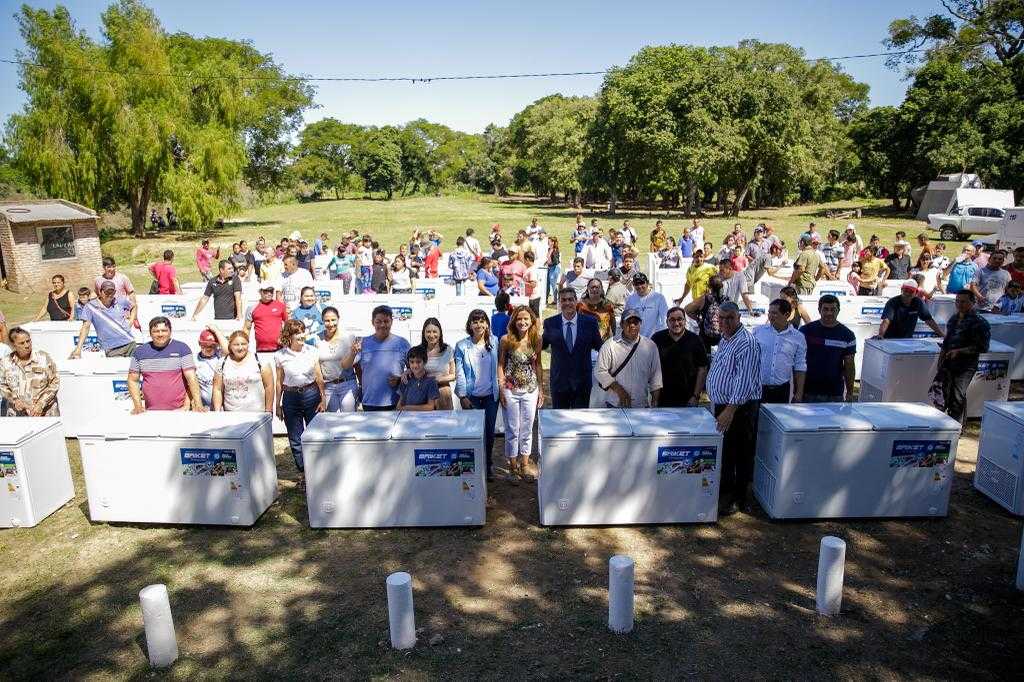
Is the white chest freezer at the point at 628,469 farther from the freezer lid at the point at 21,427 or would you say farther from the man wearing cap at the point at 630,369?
the freezer lid at the point at 21,427

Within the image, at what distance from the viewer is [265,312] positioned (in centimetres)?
927

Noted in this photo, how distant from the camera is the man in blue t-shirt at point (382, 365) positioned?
7238mm

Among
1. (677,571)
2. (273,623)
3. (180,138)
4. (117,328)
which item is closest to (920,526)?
(677,571)

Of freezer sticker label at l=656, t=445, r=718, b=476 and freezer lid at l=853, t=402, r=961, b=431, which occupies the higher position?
freezer lid at l=853, t=402, r=961, b=431

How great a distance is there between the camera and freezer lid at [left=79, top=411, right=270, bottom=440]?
6.44 metres

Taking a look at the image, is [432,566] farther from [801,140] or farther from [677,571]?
[801,140]

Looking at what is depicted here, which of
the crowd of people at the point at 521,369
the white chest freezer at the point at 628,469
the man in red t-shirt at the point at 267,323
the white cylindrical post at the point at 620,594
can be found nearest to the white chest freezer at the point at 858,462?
the crowd of people at the point at 521,369

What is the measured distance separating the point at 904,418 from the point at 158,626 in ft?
20.8

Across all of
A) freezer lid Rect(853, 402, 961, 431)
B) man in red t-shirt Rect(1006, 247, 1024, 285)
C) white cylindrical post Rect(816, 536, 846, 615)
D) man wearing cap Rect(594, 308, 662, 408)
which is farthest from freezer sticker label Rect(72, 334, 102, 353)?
man in red t-shirt Rect(1006, 247, 1024, 285)

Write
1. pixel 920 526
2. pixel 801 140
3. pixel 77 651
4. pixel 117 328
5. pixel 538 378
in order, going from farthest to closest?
1. pixel 801 140
2. pixel 117 328
3. pixel 538 378
4. pixel 920 526
5. pixel 77 651

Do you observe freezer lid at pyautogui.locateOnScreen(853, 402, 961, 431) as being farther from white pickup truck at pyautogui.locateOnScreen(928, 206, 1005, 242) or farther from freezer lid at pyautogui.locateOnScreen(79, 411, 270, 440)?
white pickup truck at pyautogui.locateOnScreen(928, 206, 1005, 242)

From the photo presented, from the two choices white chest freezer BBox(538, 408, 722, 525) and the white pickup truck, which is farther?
the white pickup truck

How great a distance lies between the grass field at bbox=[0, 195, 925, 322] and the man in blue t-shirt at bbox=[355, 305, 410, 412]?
15588mm

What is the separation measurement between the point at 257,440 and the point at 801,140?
143 feet
